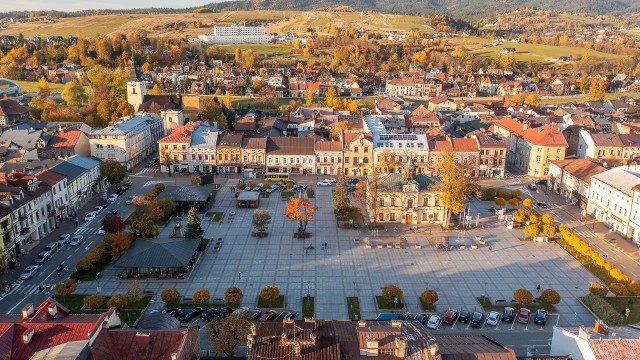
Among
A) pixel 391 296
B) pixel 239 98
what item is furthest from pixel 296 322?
pixel 239 98

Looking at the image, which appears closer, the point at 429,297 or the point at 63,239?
the point at 429,297

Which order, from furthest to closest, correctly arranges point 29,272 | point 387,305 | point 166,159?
point 166,159 < point 29,272 < point 387,305

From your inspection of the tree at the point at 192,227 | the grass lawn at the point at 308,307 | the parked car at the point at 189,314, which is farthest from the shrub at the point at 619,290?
the tree at the point at 192,227

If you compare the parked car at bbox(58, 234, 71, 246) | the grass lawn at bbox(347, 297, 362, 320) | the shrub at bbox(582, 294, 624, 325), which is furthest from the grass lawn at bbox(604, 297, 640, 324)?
the parked car at bbox(58, 234, 71, 246)

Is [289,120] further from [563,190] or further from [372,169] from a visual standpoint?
[563,190]

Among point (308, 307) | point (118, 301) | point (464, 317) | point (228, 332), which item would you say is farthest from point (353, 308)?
point (118, 301)

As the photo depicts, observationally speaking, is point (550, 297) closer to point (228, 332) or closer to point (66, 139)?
point (228, 332)

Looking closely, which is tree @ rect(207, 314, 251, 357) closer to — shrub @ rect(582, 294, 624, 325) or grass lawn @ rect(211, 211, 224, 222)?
shrub @ rect(582, 294, 624, 325)
